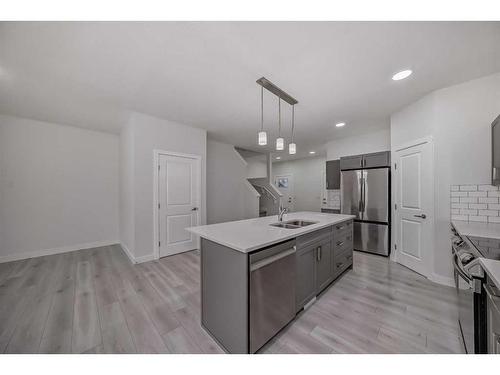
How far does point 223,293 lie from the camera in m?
1.44

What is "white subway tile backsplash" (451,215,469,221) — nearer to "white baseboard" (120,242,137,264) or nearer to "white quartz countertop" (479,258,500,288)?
"white quartz countertop" (479,258,500,288)

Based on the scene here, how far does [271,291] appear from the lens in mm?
1449

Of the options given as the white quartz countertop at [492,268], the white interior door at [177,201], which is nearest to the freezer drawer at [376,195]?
the white quartz countertop at [492,268]

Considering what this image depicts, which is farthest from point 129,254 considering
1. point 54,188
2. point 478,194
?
point 478,194

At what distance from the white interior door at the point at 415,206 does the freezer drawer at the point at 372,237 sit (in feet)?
0.83

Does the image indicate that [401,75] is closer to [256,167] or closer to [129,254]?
[129,254]

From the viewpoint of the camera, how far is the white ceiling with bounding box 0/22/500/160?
1519mm

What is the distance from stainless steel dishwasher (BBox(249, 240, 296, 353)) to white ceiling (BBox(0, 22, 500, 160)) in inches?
71.7

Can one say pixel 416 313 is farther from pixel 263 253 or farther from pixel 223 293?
pixel 223 293

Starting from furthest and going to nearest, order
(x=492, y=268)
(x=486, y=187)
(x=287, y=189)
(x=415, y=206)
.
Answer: (x=287, y=189) → (x=415, y=206) → (x=486, y=187) → (x=492, y=268)

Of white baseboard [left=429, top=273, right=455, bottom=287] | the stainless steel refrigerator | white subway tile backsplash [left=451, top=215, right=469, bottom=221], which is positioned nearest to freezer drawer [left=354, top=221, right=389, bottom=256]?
the stainless steel refrigerator

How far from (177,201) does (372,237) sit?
3880 millimetres

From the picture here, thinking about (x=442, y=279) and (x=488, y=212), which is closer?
(x=488, y=212)

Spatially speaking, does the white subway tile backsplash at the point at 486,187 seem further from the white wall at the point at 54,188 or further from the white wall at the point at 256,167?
the white wall at the point at 54,188
